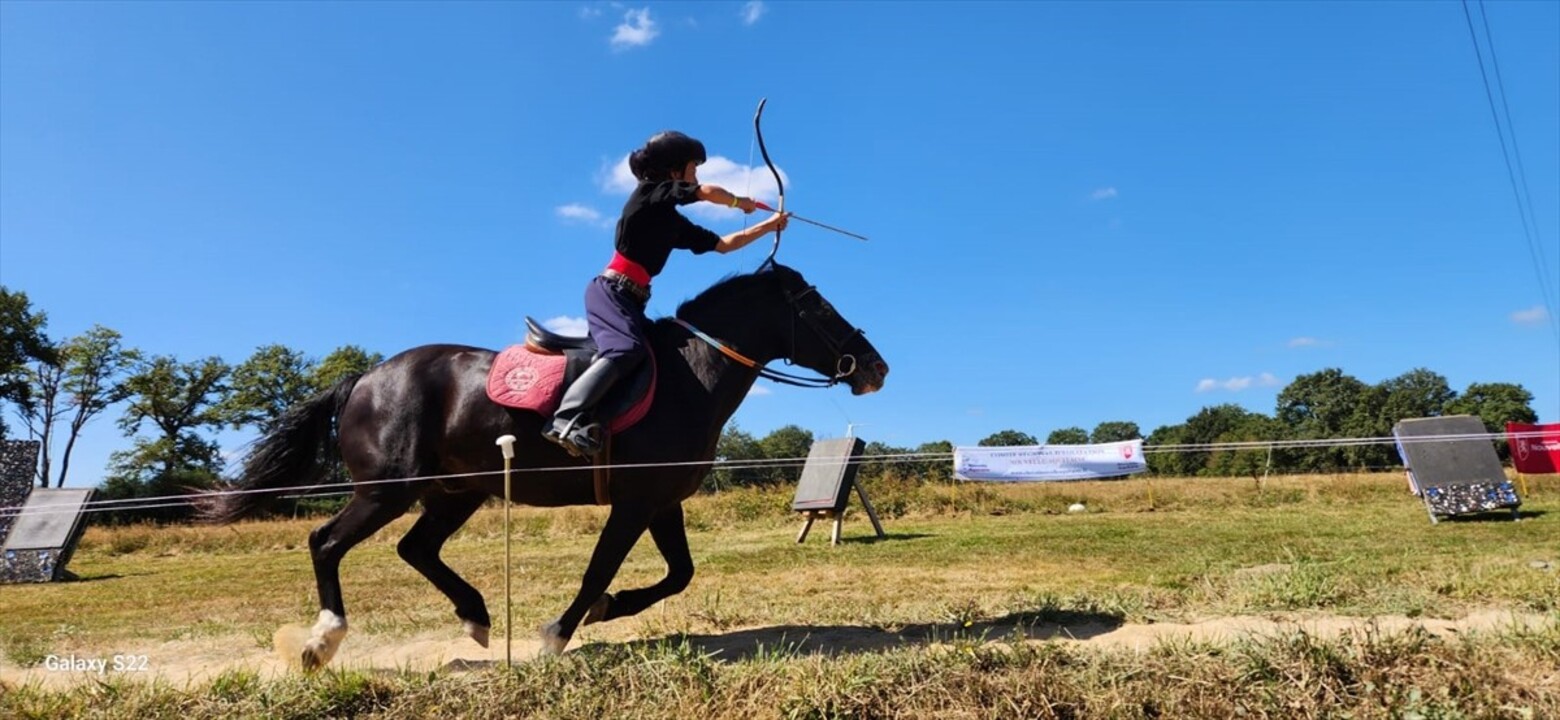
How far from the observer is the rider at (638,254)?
4414mm

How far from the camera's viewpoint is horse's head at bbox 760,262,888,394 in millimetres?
5094

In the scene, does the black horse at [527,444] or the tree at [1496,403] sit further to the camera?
the tree at [1496,403]

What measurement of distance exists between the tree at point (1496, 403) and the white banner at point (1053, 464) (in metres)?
50.5

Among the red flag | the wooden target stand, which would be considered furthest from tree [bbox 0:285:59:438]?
the red flag

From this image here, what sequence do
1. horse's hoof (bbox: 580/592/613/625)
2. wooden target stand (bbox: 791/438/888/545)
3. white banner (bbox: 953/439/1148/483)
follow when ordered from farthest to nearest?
white banner (bbox: 953/439/1148/483)
wooden target stand (bbox: 791/438/888/545)
horse's hoof (bbox: 580/592/613/625)

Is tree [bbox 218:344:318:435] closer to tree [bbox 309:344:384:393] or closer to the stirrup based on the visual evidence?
tree [bbox 309:344:384:393]

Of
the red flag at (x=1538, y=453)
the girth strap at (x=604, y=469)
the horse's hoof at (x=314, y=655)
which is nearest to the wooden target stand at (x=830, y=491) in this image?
the girth strap at (x=604, y=469)

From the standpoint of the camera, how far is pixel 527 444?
4.66 m

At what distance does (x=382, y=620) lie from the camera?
22.5 ft

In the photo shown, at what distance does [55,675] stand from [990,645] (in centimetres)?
516

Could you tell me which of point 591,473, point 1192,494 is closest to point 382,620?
point 591,473

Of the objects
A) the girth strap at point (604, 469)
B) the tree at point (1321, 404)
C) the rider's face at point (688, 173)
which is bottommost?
the girth strap at point (604, 469)

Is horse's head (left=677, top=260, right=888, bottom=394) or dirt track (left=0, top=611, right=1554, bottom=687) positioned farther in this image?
horse's head (left=677, top=260, right=888, bottom=394)

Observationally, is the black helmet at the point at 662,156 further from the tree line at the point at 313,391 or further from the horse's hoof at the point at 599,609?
the tree line at the point at 313,391
